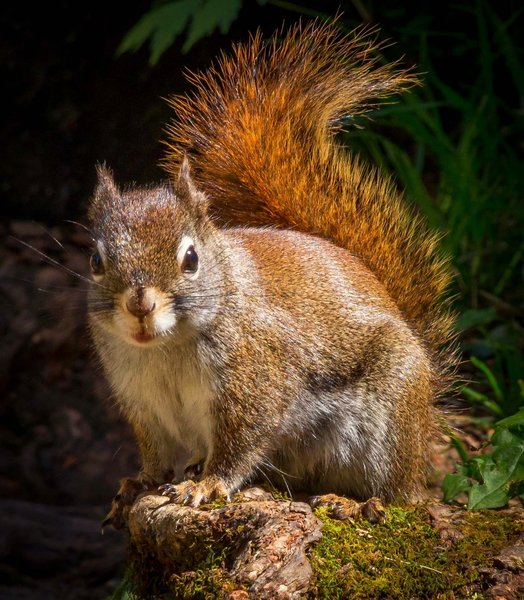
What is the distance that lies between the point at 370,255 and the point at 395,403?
54 cm

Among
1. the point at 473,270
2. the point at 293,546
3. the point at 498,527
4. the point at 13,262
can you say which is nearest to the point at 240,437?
the point at 293,546

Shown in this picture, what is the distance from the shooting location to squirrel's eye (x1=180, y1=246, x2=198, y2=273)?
2299 millimetres

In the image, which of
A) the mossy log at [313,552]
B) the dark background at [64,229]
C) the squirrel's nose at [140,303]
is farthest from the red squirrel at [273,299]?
the dark background at [64,229]

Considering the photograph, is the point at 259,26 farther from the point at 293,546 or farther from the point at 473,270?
the point at 293,546

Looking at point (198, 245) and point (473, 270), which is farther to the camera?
point (473, 270)

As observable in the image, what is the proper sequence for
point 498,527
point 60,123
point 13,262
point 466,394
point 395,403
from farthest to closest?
point 13,262 < point 60,123 < point 466,394 < point 395,403 < point 498,527

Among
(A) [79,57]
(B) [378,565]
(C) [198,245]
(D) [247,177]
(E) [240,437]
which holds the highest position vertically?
(A) [79,57]

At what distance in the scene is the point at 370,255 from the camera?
9.71 ft

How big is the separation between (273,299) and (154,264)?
1.60 feet

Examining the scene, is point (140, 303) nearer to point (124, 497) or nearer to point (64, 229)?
point (124, 497)

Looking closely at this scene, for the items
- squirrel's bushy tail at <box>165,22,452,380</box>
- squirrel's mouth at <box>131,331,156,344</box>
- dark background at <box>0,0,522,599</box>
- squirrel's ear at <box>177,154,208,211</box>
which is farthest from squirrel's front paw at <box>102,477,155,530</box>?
dark background at <box>0,0,522,599</box>

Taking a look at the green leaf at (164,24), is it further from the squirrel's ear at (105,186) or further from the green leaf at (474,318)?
the green leaf at (474,318)

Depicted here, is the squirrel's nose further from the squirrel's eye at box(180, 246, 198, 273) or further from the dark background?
the dark background

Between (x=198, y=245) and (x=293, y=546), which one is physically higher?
(x=198, y=245)
